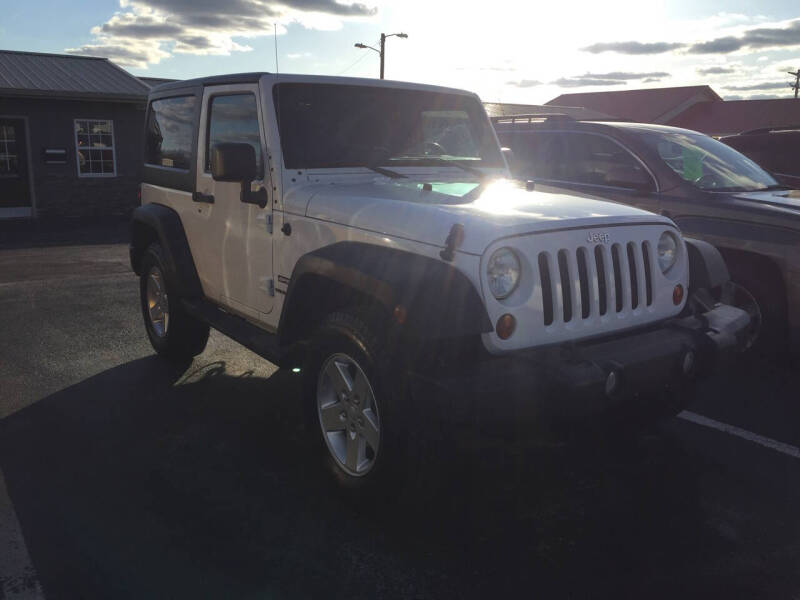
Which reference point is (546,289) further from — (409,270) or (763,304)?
(763,304)

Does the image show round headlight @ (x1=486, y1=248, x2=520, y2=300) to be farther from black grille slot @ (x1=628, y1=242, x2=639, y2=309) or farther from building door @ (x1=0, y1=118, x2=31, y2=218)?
building door @ (x1=0, y1=118, x2=31, y2=218)

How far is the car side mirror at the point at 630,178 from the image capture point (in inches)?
245

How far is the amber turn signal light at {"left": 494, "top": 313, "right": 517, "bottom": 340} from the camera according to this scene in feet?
9.83

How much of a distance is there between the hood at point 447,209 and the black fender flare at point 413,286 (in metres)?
0.12

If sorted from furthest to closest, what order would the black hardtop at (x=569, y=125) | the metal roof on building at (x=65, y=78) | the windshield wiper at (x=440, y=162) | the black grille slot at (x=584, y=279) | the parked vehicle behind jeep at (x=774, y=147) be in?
the metal roof on building at (x=65, y=78) → the parked vehicle behind jeep at (x=774, y=147) → the black hardtop at (x=569, y=125) → the windshield wiper at (x=440, y=162) → the black grille slot at (x=584, y=279)

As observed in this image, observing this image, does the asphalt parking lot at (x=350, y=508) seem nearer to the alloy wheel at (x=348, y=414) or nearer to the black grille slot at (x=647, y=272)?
the alloy wheel at (x=348, y=414)

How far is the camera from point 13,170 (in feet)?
57.1

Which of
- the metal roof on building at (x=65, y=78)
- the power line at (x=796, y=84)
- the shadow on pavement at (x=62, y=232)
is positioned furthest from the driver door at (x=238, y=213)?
the power line at (x=796, y=84)

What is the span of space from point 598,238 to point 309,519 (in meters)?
1.87

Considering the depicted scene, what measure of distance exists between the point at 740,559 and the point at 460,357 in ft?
4.89

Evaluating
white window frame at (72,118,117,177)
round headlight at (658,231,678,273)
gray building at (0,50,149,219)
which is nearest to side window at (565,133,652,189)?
round headlight at (658,231,678,273)

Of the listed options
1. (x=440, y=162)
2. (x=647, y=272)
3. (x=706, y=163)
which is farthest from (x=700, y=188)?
(x=647, y=272)

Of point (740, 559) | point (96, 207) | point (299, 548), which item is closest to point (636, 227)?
point (740, 559)

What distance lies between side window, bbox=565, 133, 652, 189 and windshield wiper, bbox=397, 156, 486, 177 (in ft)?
7.51
